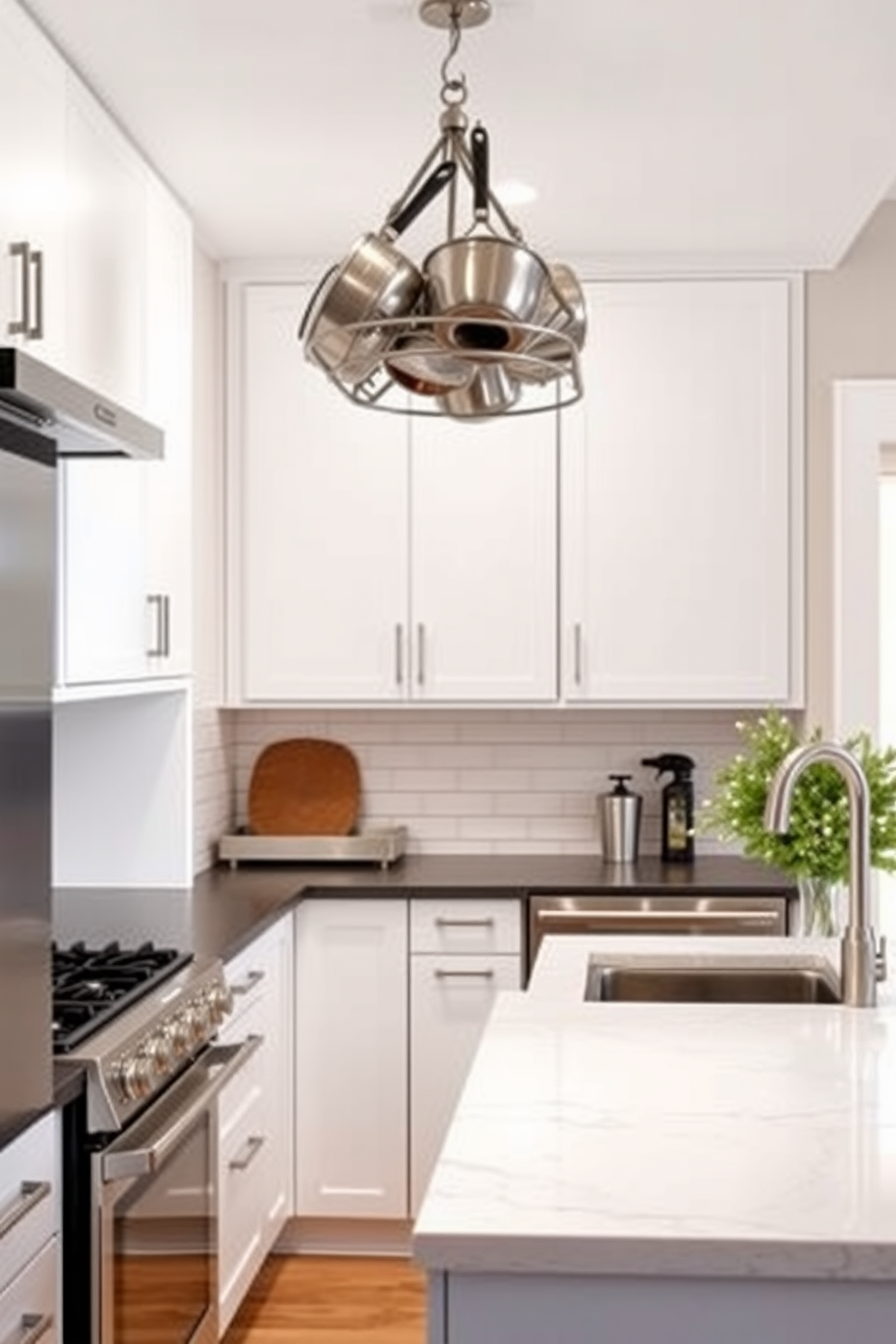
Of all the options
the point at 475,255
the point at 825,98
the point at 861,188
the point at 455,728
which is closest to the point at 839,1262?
the point at 475,255

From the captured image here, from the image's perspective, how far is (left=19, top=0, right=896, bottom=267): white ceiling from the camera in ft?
Result: 9.29

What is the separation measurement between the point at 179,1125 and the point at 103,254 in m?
1.55

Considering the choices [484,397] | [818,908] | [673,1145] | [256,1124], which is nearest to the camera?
[673,1145]

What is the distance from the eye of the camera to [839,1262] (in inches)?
56.1

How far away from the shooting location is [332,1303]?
12.8 feet

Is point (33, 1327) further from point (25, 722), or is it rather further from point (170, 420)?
point (170, 420)

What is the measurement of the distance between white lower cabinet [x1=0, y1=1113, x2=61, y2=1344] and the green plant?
1.26 metres

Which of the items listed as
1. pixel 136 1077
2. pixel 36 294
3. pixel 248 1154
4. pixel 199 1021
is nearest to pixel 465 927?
pixel 248 1154

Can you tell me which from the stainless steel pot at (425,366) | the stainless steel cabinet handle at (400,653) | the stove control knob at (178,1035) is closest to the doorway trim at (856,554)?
the stainless steel cabinet handle at (400,653)

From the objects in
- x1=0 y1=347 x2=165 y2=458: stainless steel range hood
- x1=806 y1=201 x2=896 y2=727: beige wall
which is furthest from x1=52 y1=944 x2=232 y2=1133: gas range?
x1=806 y1=201 x2=896 y2=727: beige wall

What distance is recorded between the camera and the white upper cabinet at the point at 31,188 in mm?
2531

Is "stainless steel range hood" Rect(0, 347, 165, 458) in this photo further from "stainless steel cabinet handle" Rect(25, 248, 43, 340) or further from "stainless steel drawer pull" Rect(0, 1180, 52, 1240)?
"stainless steel drawer pull" Rect(0, 1180, 52, 1240)

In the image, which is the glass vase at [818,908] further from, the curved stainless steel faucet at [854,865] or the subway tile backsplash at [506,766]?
the subway tile backsplash at [506,766]

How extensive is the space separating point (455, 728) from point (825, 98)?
2.09 meters
